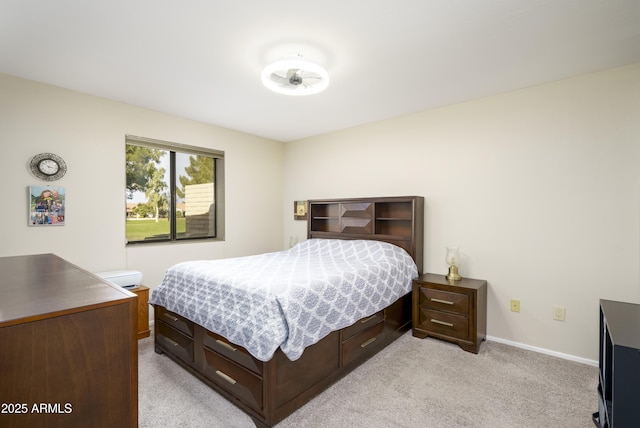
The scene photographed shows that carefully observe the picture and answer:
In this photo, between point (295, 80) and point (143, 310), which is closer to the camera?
point (295, 80)

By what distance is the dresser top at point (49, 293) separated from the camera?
72 cm

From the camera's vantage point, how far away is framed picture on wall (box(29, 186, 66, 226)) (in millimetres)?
2592

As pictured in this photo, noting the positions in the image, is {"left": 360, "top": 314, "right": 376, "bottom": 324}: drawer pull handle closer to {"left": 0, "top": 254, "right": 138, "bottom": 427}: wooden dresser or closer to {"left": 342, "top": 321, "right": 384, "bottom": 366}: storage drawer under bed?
{"left": 342, "top": 321, "right": 384, "bottom": 366}: storage drawer under bed

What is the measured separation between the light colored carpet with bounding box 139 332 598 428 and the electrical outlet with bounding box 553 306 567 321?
34 cm

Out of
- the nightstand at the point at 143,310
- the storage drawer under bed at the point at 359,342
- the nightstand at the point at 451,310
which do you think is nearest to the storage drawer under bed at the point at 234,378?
the storage drawer under bed at the point at 359,342

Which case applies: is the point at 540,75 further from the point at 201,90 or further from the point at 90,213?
the point at 90,213

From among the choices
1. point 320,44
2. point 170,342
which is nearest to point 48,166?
point 170,342

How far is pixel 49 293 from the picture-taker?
885 millimetres

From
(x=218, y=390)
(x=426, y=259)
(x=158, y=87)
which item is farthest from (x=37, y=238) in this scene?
(x=426, y=259)

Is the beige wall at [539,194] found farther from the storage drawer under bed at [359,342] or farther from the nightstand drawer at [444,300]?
the storage drawer under bed at [359,342]

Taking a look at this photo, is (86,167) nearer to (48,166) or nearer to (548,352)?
(48,166)

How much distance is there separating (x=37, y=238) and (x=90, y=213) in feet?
1.43

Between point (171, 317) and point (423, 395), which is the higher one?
point (171, 317)

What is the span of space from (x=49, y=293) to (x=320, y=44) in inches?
78.7
